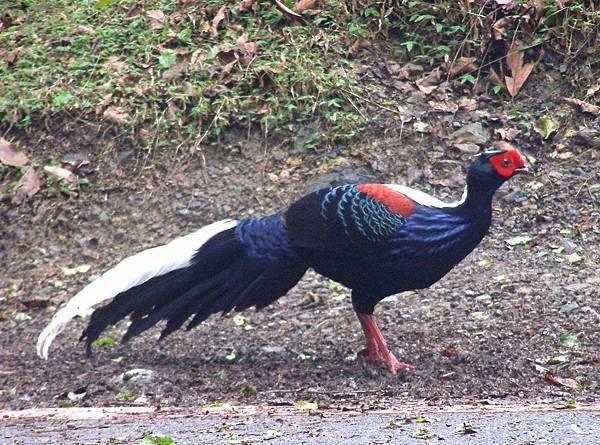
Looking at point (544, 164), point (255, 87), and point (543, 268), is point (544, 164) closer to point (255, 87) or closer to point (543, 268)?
point (543, 268)

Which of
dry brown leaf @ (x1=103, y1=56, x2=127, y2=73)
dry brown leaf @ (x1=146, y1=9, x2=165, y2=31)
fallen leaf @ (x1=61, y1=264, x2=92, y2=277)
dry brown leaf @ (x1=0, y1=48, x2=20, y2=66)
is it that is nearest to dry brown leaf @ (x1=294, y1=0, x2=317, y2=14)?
dry brown leaf @ (x1=146, y1=9, x2=165, y2=31)

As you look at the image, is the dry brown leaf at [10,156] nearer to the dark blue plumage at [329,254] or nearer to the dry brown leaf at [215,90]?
the dry brown leaf at [215,90]

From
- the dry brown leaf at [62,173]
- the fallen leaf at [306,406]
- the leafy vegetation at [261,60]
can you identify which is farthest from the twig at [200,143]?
the fallen leaf at [306,406]

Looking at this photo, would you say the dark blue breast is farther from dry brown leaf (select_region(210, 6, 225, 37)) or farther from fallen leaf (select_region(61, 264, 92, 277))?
dry brown leaf (select_region(210, 6, 225, 37))

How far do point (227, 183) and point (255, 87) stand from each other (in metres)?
0.92

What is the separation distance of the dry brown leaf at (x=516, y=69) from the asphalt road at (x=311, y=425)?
13.0ft

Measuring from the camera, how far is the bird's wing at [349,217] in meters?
5.71

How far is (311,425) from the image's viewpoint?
4.58 meters

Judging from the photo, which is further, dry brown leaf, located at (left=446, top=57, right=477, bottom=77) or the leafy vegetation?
dry brown leaf, located at (left=446, top=57, right=477, bottom=77)

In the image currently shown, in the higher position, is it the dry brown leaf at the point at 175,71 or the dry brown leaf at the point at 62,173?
the dry brown leaf at the point at 175,71

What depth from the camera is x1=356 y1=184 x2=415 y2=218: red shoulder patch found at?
225 inches

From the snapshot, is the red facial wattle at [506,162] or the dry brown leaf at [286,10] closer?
the red facial wattle at [506,162]

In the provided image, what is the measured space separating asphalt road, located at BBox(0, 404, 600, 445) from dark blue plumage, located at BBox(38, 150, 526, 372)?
880mm

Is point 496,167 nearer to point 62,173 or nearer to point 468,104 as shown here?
point 468,104
